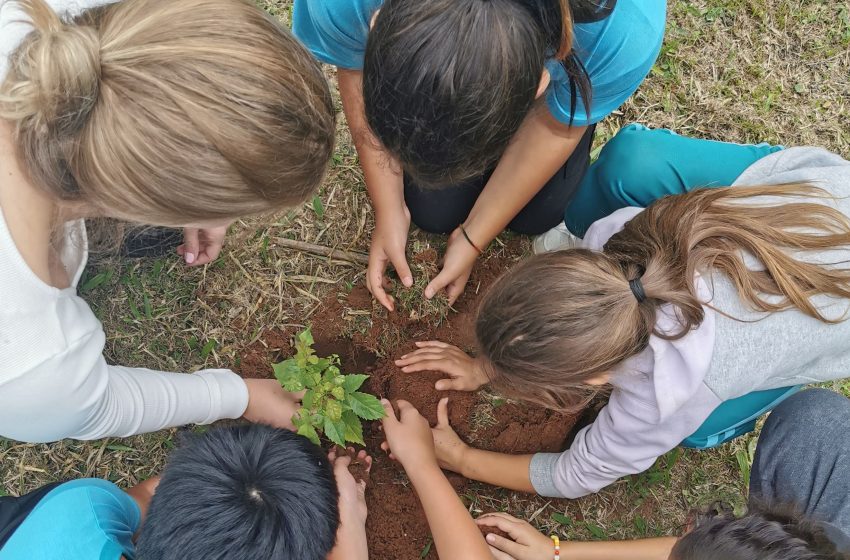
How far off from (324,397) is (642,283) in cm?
101

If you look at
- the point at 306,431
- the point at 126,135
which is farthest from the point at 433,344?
the point at 126,135

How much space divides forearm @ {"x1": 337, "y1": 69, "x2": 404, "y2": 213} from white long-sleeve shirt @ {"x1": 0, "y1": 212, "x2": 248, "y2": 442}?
906mm

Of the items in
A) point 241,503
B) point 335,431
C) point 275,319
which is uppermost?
point 241,503

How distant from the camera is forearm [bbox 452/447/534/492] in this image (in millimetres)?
2146

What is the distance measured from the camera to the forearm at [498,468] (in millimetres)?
2146

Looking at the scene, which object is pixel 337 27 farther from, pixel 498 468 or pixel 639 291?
pixel 498 468

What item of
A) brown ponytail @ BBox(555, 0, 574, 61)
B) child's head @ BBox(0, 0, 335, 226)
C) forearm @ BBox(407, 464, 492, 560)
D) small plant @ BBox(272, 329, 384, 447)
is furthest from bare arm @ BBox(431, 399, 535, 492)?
brown ponytail @ BBox(555, 0, 574, 61)

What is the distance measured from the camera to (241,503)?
4.67 feet

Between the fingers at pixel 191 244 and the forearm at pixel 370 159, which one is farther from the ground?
the forearm at pixel 370 159

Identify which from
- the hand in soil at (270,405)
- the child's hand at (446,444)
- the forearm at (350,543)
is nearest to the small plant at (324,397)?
the hand in soil at (270,405)

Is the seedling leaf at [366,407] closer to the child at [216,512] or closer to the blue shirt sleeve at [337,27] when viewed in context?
the child at [216,512]

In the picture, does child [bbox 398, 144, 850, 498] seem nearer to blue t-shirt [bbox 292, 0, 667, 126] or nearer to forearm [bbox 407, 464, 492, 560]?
blue t-shirt [bbox 292, 0, 667, 126]

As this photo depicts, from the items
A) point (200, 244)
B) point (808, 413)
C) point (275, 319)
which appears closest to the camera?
point (808, 413)

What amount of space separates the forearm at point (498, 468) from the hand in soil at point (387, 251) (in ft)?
2.13
